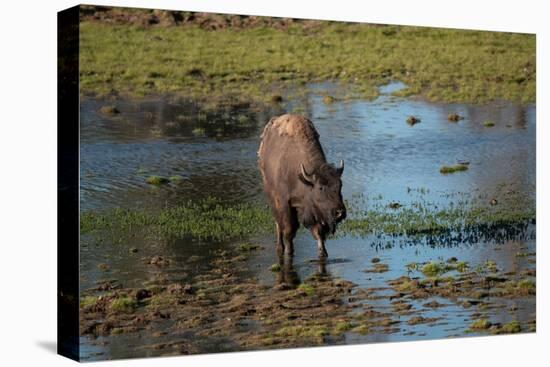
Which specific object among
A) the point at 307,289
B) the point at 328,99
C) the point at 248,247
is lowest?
the point at 307,289

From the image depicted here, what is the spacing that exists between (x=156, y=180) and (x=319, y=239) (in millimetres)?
2505

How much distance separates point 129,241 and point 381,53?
15.5 ft

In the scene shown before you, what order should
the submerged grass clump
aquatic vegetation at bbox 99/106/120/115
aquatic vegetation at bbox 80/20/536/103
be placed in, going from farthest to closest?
aquatic vegetation at bbox 80/20/536/103 < the submerged grass clump < aquatic vegetation at bbox 99/106/120/115

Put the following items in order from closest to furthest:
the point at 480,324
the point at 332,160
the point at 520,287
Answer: the point at 332,160, the point at 480,324, the point at 520,287

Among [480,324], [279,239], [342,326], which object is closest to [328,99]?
[279,239]

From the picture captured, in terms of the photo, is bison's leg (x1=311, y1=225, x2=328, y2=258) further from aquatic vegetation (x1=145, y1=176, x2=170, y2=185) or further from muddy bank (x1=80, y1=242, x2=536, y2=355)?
aquatic vegetation (x1=145, y1=176, x2=170, y2=185)

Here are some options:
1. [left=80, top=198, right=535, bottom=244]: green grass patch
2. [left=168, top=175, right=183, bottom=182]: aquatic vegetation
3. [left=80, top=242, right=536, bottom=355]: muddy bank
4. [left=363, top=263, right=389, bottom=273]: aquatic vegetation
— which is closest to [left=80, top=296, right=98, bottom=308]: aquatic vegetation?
[left=80, top=242, right=536, bottom=355]: muddy bank

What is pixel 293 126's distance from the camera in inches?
611

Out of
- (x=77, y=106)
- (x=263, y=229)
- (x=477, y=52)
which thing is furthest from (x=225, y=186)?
(x=477, y=52)

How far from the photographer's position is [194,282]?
14.1 meters

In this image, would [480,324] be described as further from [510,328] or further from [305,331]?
[305,331]

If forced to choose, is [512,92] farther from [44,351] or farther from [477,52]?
[44,351]

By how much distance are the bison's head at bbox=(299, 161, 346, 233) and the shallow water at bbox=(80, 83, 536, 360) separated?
39cm

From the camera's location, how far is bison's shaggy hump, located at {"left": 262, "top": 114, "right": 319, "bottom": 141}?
15438mm
